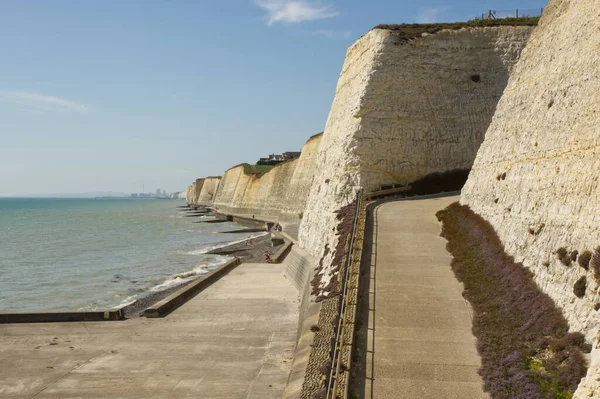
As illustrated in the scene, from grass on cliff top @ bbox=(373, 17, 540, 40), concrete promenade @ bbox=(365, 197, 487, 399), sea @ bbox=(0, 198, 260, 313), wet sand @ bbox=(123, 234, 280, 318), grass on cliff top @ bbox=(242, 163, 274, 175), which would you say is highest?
grass on cliff top @ bbox=(373, 17, 540, 40)

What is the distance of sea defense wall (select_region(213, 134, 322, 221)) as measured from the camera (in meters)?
60.2

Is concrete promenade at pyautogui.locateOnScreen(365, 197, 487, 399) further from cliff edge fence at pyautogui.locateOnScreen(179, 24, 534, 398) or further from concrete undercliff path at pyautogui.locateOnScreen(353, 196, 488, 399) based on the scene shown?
cliff edge fence at pyautogui.locateOnScreen(179, 24, 534, 398)

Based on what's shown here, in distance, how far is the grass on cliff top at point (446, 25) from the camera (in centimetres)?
2653

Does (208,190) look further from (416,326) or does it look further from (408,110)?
(416,326)

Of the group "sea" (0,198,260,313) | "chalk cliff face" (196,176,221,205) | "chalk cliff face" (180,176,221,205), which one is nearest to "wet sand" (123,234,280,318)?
"sea" (0,198,260,313)

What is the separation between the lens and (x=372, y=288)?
12578mm

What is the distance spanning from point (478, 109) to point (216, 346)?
58.9ft

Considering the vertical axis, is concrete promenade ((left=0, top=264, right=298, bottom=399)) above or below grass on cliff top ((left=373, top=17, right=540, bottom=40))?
below

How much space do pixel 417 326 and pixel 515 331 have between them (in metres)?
1.96

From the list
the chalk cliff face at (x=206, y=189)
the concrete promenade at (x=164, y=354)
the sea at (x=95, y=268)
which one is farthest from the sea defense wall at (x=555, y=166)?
the chalk cliff face at (x=206, y=189)

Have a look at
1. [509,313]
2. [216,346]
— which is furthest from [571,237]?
[216,346]

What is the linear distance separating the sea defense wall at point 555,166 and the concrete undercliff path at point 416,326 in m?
1.80

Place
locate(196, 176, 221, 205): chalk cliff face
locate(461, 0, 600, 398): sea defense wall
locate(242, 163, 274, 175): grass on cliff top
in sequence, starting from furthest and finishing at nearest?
locate(196, 176, 221, 205): chalk cliff face → locate(242, 163, 274, 175): grass on cliff top → locate(461, 0, 600, 398): sea defense wall

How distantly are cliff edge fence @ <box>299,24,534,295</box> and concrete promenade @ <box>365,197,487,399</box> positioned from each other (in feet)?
25.9
